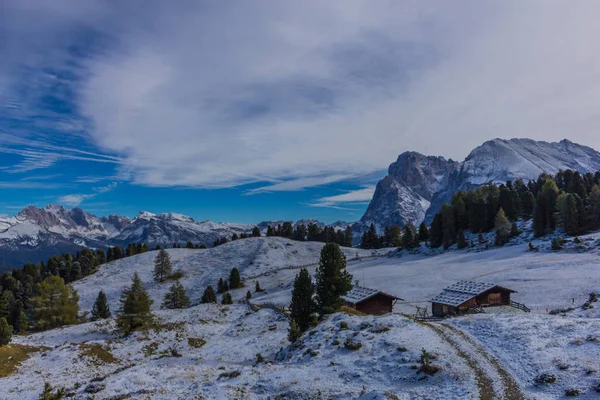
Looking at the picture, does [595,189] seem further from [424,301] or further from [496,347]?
[496,347]

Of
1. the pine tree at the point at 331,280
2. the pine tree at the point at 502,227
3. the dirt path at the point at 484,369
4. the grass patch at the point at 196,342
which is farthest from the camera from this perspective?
the pine tree at the point at 502,227

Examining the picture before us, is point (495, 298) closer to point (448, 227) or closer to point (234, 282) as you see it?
point (234, 282)

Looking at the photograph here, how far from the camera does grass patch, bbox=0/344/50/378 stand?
36.8 m

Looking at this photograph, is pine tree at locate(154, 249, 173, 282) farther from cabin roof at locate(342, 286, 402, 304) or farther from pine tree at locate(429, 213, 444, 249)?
pine tree at locate(429, 213, 444, 249)

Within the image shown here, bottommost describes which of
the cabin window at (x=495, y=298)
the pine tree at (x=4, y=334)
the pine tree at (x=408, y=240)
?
the cabin window at (x=495, y=298)

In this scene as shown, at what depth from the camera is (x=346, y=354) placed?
1101 inches

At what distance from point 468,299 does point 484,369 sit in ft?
93.1

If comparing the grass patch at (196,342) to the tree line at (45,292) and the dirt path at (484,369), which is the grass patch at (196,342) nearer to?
the tree line at (45,292)

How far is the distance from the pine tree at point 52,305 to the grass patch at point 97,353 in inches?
973

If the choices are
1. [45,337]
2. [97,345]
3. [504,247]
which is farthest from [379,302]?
[504,247]

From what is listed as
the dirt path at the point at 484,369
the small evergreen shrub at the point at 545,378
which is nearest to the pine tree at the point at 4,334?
the dirt path at the point at 484,369

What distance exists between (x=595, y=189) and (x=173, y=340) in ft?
377

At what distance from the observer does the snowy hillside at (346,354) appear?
21938mm

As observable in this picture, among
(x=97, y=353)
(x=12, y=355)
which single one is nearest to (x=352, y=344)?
(x=97, y=353)
